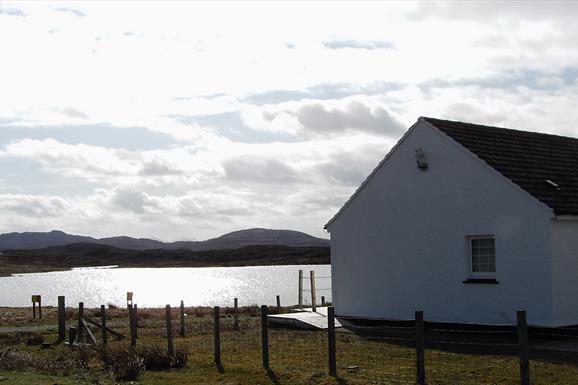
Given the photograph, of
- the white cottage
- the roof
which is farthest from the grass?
the roof

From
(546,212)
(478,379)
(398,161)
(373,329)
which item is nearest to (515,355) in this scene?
(478,379)

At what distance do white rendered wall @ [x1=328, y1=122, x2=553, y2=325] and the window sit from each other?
10.3 inches

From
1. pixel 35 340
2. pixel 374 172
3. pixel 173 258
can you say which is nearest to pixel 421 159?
pixel 374 172

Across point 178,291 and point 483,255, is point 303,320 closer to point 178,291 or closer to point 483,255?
point 483,255

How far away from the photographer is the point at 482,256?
21.4 m

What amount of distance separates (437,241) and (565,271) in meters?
3.82

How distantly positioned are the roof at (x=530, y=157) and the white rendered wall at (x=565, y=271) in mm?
550

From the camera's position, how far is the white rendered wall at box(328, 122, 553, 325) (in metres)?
20.0

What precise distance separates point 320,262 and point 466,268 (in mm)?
115861

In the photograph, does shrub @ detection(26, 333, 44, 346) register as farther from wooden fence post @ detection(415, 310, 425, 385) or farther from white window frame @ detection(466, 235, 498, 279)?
wooden fence post @ detection(415, 310, 425, 385)

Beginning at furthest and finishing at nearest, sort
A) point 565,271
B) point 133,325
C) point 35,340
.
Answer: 1. point 35,340
2. point 133,325
3. point 565,271

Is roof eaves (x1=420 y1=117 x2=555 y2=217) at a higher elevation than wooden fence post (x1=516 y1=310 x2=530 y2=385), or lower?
higher

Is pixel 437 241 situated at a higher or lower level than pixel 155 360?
higher

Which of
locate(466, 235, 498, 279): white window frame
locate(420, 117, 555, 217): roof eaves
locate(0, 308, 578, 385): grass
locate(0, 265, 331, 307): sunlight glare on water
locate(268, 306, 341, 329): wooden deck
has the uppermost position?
locate(420, 117, 555, 217): roof eaves
